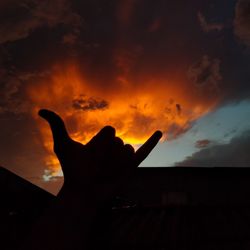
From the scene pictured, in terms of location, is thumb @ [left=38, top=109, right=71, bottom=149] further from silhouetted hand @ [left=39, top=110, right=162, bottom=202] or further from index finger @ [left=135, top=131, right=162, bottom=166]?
index finger @ [left=135, top=131, right=162, bottom=166]

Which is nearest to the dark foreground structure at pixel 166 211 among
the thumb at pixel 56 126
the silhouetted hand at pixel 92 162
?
the silhouetted hand at pixel 92 162

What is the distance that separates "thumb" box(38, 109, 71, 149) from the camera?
4.39ft

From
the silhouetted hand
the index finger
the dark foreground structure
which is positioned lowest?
the silhouetted hand

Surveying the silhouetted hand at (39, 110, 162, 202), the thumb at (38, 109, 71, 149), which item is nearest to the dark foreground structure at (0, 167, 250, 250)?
the silhouetted hand at (39, 110, 162, 202)

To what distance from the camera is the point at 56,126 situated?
54.2 inches

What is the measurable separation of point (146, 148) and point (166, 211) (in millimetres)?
11656

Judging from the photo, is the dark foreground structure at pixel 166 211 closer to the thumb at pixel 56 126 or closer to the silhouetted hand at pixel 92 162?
the silhouetted hand at pixel 92 162

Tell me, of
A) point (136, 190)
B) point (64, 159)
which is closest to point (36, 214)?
point (64, 159)

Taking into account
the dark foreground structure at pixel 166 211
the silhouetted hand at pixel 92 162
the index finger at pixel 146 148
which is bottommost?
the silhouetted hand at pixel 92 162

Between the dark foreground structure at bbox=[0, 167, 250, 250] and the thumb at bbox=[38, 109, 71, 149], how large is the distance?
321mm

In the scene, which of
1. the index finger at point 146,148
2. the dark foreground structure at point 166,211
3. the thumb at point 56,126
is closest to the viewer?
the thumb at point 56,126

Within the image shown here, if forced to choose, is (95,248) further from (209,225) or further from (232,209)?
(232,209)

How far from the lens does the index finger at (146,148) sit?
5.33ft

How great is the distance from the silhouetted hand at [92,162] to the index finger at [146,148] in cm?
13
